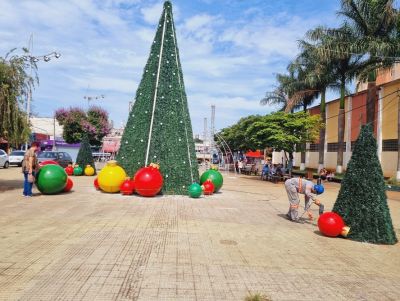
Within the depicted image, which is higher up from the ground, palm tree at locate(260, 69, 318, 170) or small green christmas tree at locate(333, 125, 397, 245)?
palm tree at locate(260, 69, 318, 170)

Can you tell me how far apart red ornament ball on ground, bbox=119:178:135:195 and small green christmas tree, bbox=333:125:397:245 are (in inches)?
274

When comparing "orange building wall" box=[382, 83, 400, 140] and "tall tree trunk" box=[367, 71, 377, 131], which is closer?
"tall tree trunk" box=[367, 71, 377, 131]

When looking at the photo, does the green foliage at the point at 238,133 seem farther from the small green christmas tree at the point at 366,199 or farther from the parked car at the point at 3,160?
the small green christmas tree at the point at 366,199

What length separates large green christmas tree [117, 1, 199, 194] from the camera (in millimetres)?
13625

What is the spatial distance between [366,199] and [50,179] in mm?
9289

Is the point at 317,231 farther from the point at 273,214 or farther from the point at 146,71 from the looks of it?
the point at 146,71

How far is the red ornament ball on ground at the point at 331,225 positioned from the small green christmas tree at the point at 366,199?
19 cm

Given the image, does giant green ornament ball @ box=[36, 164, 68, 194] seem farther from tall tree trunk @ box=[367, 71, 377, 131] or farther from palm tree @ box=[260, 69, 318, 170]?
palm tree @ box=[260, 69, 318, 170]

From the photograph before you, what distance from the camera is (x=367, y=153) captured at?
8320mm

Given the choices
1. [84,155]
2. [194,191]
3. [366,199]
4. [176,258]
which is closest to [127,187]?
[194,191]

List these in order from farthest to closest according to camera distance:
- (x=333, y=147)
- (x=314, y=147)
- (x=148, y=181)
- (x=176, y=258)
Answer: (x=314, y=147) < (x=333, y=147) < (x=148, y=181) < (x=176, y=258)

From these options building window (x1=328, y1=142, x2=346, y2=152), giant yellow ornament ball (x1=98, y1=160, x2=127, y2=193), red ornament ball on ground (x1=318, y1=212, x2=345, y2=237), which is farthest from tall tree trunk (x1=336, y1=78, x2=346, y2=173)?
red ornament ball on ground (x1=318, y1=212, x2=345, y2=237)

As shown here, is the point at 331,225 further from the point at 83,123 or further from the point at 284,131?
the point at 83,123

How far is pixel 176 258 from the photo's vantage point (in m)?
6.02
